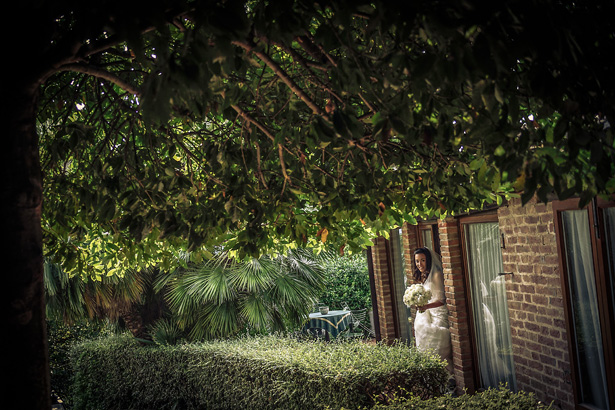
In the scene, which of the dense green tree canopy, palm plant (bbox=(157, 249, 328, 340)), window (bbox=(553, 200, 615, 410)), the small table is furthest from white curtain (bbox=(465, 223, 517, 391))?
the small table

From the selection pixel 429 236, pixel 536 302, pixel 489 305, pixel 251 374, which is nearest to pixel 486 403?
pixel 536 302

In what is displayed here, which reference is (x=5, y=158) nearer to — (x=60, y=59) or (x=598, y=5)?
(x=60, y=59)

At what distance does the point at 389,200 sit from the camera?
414cm

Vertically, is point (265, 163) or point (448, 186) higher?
point (265, 163)

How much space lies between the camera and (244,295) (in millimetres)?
11555

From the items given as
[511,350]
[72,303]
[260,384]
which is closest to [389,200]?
[511,350]

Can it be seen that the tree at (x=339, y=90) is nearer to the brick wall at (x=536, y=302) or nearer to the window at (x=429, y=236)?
the brick wall at (x=536, y=302)

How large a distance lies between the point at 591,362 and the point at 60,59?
5067 mm

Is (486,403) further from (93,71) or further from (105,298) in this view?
(105,298)

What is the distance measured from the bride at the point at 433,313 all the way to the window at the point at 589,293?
9.06 ft

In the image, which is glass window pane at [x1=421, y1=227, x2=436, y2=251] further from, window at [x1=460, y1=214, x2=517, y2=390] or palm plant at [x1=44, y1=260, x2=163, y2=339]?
palm plant at [x1=44, y1=260, x2=163, y2=339]

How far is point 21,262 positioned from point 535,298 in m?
5.19

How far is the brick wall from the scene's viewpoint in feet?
18.2

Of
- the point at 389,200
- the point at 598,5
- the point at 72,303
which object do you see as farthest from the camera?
the point at 72,303
